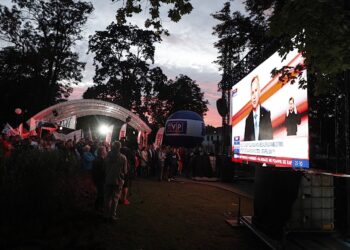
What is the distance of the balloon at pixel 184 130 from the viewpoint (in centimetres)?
2670

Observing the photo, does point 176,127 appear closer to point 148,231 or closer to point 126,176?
point 126,176

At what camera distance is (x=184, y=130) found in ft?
87.5

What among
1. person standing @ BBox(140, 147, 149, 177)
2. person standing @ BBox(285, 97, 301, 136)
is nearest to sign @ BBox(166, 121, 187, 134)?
person standing @ BBox(140, 147, 149, 177)

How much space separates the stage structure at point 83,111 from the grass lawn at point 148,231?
12.5 m

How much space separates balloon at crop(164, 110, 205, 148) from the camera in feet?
87.6

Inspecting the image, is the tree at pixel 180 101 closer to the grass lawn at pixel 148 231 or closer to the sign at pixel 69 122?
the sign at pixel 69 122

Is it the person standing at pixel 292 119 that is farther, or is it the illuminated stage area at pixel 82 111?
the illuminated stage area at pixel 82 111

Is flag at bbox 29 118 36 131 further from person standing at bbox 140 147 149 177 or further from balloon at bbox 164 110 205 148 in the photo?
balloon at bbox 164 110 205 148

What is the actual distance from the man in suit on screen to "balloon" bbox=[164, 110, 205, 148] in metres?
13.6

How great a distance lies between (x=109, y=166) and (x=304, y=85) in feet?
16.9

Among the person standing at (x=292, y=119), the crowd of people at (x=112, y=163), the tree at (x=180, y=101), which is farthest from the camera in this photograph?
the tree at (x=180, y=101)

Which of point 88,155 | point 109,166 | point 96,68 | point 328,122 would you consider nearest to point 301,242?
point 109,166

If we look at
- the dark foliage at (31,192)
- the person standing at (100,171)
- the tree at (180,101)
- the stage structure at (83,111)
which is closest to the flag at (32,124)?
the stage structure at (83,111)

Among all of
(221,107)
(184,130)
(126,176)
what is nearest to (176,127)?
(184,130)
